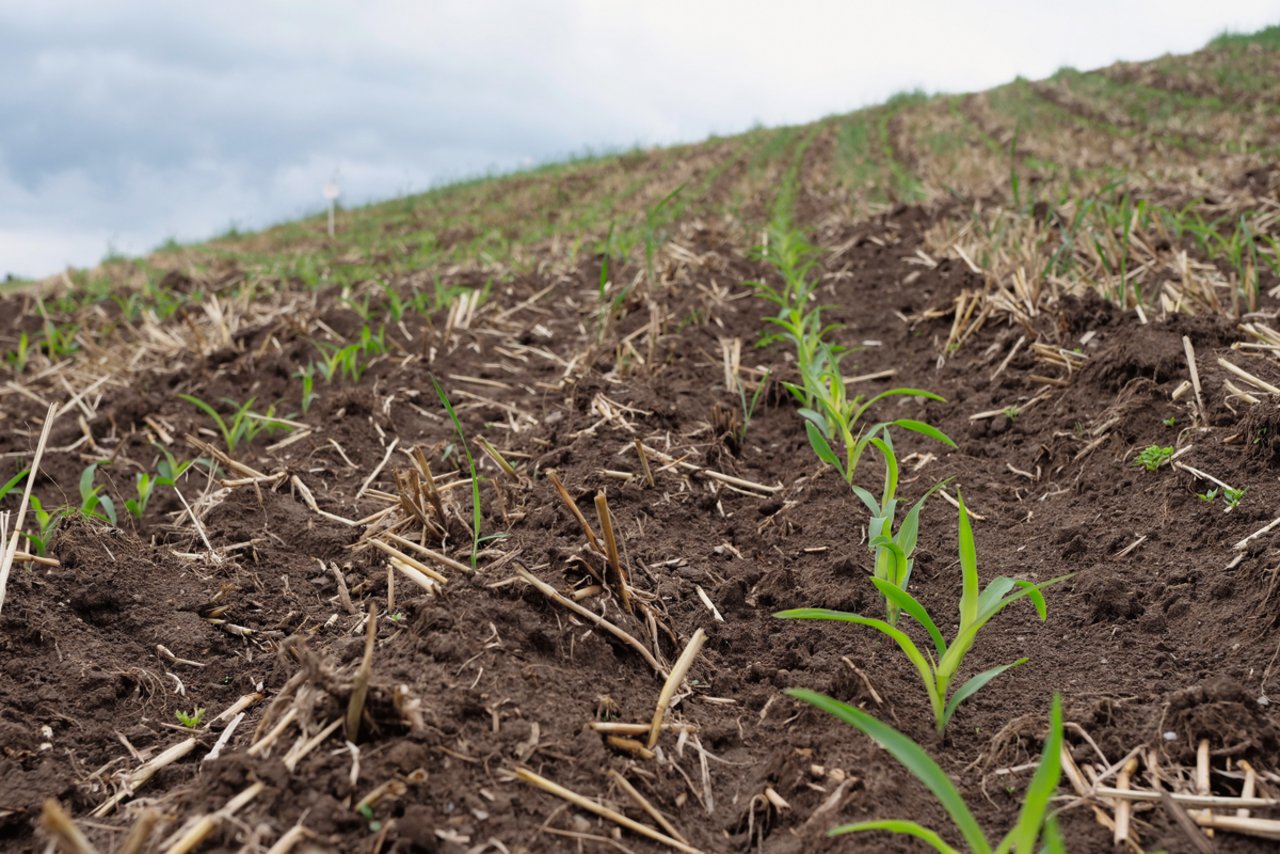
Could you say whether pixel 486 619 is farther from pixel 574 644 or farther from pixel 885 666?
pixel 885 666

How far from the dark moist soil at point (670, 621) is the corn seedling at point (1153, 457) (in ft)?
0.18

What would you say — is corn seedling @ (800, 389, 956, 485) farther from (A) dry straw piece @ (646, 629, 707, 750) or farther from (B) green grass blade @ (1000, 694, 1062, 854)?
(B) green grass blade @ (1000, 694, 1062, 854)

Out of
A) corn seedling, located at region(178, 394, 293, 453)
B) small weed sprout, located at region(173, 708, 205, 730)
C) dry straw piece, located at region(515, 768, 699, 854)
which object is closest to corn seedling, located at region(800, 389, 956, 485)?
dry straw piece, located at region(515, 768, 699, 854)

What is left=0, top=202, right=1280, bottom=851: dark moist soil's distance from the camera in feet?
4.65

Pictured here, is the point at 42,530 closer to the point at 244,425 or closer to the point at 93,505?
the point at 93,505

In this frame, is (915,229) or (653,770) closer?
(653,770)

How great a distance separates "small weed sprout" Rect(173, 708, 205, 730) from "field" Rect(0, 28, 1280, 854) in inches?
0.6

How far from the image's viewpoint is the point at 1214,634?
6.10 feet

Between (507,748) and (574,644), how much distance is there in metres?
0.34

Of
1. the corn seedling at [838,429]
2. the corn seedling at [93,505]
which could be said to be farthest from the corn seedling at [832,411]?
the corn seedling at [93,505]

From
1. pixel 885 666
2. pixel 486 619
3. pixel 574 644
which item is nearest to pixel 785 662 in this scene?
pixel 885 666

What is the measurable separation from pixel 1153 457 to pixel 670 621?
152 cm

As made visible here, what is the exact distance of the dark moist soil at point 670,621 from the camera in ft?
4.65

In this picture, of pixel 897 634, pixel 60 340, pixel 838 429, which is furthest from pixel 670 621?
pixel 60 340
